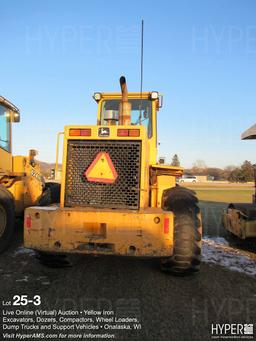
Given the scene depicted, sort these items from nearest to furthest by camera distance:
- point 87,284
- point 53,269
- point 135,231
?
point 135,231 < point 87,284 < point 53,269

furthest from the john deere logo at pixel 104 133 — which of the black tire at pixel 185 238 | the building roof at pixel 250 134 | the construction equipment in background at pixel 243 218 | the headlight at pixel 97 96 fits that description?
the building roof at pixel 250 134

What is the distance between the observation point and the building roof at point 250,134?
792 centimetres

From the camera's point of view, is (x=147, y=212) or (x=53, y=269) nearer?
(x=147, y=212)

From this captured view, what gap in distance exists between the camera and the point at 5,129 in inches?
327

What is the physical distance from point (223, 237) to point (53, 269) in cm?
479

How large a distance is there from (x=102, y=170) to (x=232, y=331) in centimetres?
255

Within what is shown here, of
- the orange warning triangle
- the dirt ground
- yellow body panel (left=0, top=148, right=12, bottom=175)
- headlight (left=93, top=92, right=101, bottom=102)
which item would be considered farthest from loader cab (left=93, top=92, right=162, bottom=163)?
yellow body panel (left=0, top=148, right=12, bottom=175)

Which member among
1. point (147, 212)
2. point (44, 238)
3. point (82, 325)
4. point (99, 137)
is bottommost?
point (82, 325)

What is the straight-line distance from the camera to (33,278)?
4.89 m

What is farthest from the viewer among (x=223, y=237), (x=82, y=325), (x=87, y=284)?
(x=223, y=237)

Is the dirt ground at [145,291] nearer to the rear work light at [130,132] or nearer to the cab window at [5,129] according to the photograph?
the rear work light at [130,132]

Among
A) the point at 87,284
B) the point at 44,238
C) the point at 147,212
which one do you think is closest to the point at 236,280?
the point at 147,212

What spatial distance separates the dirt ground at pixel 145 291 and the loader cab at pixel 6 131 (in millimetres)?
2797

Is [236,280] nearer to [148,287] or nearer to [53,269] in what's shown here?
[148,287]
